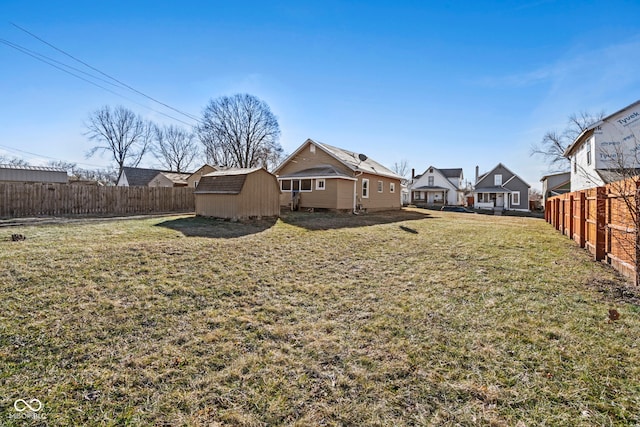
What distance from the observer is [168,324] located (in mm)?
3807

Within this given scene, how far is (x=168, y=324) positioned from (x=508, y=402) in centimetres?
388

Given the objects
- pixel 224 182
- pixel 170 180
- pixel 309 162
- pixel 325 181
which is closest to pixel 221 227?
pixel 224 182

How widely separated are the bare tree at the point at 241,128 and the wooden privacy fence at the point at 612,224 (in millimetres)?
34249

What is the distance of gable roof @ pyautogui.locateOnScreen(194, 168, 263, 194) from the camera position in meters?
11.8

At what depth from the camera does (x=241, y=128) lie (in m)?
36.8

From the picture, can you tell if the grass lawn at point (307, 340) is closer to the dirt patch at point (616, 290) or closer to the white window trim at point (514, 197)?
the dirt patch at point (616, 290)

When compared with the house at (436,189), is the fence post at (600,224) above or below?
below

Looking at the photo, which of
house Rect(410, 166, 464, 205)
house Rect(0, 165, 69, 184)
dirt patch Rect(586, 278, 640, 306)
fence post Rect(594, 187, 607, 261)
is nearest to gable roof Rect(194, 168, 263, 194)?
dirt patch Rect(586, 278, 640, 306)

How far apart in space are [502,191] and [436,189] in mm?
8998

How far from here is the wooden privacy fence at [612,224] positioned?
4820mm

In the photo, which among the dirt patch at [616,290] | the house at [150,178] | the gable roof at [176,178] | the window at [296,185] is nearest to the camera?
the dirt patch at [616,290]

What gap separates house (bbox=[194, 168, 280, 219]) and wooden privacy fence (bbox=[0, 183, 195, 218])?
6.66m

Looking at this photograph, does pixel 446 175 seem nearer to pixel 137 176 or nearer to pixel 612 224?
pixel 612 224

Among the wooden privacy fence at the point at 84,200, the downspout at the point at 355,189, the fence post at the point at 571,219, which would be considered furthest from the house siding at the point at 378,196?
the wooden privacy fence at the point at 84,200
